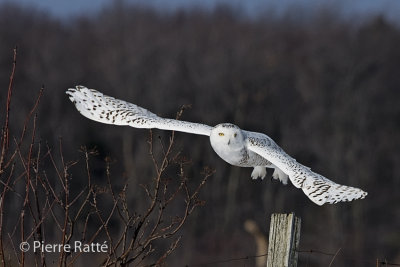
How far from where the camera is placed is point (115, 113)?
8.20 meters

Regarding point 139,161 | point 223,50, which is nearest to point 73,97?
point 139,161

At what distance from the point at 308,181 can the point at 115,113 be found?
A: 7.03 ft

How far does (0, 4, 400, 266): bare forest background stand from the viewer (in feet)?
123

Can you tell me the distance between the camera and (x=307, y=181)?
664 cm

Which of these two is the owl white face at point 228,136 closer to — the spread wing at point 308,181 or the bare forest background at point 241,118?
the spread wing at point 308,181

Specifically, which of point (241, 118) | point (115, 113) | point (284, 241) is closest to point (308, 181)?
point (284, 241)

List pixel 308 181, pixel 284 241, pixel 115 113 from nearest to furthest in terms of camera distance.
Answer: pixel 284 241 → pixel 308 181 → pixel 115 113

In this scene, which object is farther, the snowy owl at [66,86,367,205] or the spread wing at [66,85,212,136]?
the spread wing at [66,85,212,136]

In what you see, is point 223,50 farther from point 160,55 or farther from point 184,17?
point 184,17

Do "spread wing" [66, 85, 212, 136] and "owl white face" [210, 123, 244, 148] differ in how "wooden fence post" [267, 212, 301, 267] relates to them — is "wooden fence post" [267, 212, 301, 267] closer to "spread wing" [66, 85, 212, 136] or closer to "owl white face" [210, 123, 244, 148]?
"owl white face" [210, 123, 244, 148]

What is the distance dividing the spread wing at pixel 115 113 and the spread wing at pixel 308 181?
0.50 metres

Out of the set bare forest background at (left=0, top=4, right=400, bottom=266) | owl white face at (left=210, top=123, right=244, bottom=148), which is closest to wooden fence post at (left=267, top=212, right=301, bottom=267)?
owl white face at (left=210, top=123, right=244, bottom=148)

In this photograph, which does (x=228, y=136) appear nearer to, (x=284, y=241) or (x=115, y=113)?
(x=115, y=113)

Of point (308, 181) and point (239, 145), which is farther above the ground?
point (239, 145)
